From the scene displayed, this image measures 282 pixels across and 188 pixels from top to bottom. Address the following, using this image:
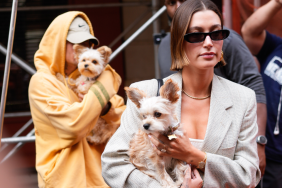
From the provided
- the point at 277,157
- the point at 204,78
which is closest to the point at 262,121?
the point at 277,157

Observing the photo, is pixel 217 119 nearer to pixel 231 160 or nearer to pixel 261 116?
pixel 231 160

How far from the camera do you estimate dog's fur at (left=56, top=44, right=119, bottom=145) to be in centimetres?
296

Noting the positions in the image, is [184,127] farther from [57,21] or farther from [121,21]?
[121,21]

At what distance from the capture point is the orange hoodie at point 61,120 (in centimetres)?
258

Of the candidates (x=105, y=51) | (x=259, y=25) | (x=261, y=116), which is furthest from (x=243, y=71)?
(x=105, y=51)

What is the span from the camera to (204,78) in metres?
2.07

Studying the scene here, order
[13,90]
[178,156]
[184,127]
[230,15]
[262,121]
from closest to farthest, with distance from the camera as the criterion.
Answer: [178,156]
[184,127]
[262,121]
[230,15]
[13,90]

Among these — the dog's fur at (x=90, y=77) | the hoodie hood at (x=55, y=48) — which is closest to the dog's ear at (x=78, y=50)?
the dog's fur at (x=90, y=77)

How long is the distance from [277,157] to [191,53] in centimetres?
167

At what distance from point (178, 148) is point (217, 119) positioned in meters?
0.37

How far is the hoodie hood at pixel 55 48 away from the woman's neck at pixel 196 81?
1.34 metres

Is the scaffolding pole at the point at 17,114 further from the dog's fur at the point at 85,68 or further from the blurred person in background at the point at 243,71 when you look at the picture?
the blurred person in background at the point at 243,71

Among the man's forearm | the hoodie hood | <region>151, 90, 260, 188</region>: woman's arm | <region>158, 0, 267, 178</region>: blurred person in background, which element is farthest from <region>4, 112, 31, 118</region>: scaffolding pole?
<region>151, 90, 260, 188</region>: woman's arm

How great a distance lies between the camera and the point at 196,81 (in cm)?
208
